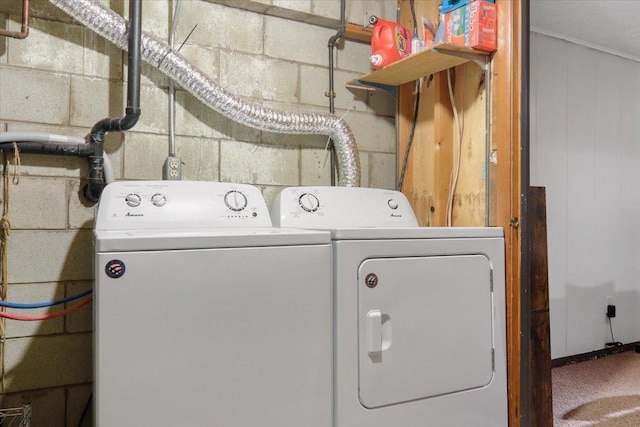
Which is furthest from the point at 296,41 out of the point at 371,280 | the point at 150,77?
the point at 371,280

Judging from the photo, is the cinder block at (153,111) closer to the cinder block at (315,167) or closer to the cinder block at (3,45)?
the cinder block at (3,45)

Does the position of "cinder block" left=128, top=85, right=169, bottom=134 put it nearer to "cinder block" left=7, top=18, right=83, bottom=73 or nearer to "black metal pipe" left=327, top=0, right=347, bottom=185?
"cinder block" left=7, top=18, right=83, bottom=73

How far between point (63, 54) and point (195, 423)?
1.42 m

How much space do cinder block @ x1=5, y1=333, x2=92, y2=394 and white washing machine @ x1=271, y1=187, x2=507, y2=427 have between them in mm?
891

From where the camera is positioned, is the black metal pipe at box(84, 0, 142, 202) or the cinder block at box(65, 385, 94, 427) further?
the cinder block at box(65, 385, 94, 427)

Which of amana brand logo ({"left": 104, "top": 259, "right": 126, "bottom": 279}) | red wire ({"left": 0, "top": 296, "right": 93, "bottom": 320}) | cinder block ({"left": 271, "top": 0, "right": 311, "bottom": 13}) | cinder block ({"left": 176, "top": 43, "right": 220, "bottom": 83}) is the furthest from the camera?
cinder block ({"left": 271, "top": 0, "right": 311, "bottom": 13})

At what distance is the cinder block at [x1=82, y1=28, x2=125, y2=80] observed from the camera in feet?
6.04

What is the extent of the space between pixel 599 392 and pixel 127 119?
117 inches

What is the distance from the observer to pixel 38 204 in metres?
1.75

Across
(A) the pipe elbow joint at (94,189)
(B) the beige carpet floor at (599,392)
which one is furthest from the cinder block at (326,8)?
(B) the beige carpet floor at (599,392)

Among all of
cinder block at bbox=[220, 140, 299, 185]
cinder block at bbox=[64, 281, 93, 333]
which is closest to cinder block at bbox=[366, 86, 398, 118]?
cinder block at bbox=[220, 140, 299, 185]

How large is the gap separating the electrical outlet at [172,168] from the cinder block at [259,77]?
0.40 m

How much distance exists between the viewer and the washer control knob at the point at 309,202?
1.89 meters

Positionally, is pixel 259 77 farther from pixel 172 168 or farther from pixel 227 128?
pixel 172 168
